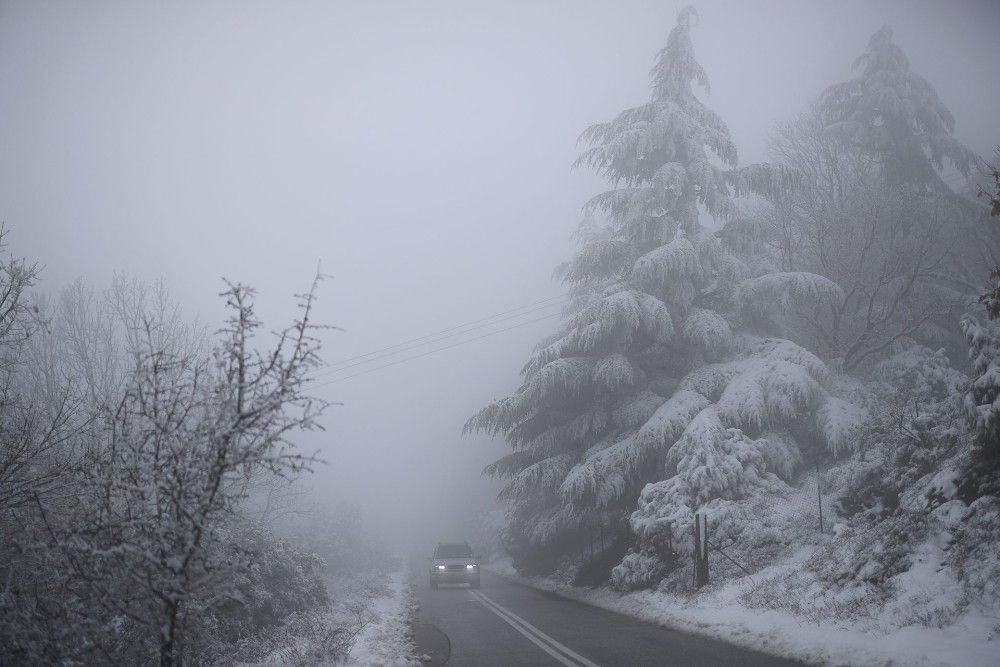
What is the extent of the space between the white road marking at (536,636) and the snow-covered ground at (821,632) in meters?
2.40

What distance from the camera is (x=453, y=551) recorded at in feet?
82.1

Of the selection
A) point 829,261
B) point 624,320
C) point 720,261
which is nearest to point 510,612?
point 624,320

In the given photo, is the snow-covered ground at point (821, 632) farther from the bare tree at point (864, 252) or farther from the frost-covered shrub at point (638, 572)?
the bare tree at point (864, 252)

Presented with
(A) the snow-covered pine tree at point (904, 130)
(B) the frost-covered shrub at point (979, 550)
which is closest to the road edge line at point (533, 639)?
(B) the frost-covered shrub at point (979, 550)

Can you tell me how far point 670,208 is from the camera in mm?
18516

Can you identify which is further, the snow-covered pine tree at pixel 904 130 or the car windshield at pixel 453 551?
the car windshield at pixel 453 551

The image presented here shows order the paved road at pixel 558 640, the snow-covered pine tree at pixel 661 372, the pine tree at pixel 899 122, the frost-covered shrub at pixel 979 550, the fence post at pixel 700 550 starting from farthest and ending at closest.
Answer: the pine tree at pixel 899 122 → the snow-covered pine tree at pixel 661 372 → the fence post at pixel 700 550 → the paved road at pixel 558 640 → the frost-covered shrub at pixel 979 550

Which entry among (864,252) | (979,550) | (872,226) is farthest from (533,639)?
(872,226)

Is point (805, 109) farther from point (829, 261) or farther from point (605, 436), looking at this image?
point (605, 436)

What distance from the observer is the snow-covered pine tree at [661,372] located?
1384 centimetres

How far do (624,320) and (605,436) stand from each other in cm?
391

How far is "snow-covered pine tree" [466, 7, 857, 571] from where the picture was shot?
13.8 m

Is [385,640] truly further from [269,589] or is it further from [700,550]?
[700,550]

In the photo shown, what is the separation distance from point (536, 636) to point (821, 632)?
14.8ft
